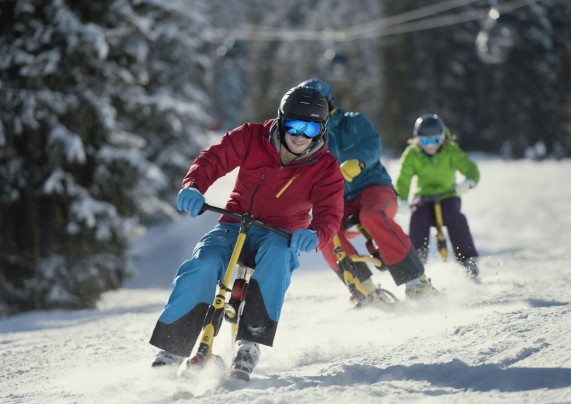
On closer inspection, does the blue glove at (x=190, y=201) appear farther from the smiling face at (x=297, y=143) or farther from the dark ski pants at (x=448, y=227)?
the dark ski pants at (x=448, y=227)

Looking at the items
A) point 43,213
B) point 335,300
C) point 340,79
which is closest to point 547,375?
point 335,300

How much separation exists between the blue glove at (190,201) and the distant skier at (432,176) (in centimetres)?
388

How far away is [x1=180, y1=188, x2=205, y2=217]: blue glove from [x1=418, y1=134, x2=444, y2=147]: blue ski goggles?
4.09 metres

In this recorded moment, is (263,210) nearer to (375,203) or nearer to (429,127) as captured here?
(375,203)

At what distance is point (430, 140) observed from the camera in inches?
285

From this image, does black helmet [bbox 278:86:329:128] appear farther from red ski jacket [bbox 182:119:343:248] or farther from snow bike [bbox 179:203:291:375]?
snow bike [bbox 179:203:291:375]

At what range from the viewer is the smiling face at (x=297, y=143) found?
4.07 meters

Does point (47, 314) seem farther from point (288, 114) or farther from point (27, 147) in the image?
point (288, 114)

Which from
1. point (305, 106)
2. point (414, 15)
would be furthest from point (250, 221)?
point (414, 15)

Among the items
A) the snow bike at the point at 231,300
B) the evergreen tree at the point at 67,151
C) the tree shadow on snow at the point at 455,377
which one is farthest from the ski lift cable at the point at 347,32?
the tree shadow on snow at the point at 455,377

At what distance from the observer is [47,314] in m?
9.35

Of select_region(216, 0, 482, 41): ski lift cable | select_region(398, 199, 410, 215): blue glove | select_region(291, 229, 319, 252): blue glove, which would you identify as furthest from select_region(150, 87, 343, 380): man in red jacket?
select_region(216, 0, 482, 41): ski lift cable

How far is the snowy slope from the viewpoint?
304 centimetres

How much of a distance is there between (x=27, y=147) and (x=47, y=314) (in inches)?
113
